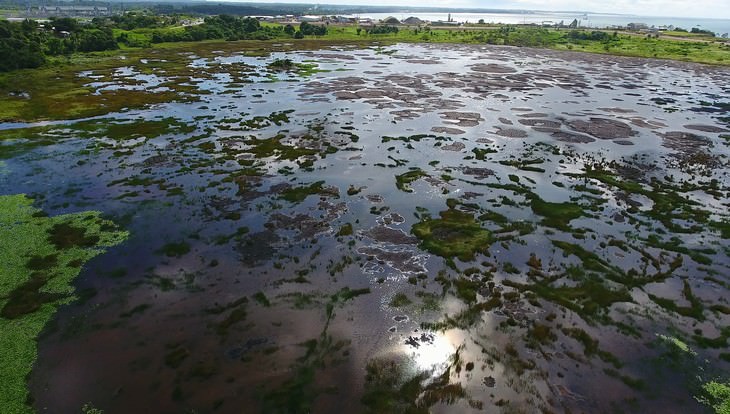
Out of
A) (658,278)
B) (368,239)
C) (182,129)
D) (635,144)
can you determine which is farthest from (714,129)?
(182,129)

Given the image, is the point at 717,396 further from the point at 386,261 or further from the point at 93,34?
the point at 93,34

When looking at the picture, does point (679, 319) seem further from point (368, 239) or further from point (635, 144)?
point (635, 144)

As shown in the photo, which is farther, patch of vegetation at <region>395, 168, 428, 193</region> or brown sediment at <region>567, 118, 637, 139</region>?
brown sediment at <region>567, 118, 637, 139</region>

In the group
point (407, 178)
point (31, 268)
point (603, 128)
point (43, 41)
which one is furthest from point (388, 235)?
point (43, 41)

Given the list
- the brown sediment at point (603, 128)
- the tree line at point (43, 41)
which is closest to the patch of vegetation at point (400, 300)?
the brown sediment at point (603, 128)

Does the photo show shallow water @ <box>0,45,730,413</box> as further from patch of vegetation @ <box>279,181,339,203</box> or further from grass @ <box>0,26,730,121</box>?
grass @ <box>0,26,730,121</box>

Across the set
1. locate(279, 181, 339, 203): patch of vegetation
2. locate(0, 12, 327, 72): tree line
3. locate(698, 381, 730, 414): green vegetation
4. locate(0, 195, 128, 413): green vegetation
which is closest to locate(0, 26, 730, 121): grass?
locate(0, 12, 327, 72): tree line
